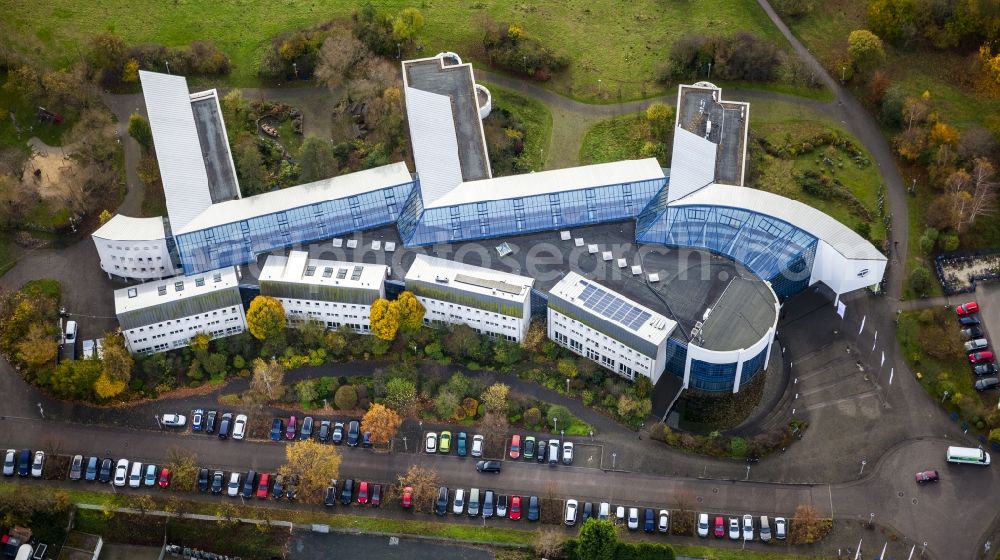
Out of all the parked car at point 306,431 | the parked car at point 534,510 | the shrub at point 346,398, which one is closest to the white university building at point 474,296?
the shrub at point 346,398

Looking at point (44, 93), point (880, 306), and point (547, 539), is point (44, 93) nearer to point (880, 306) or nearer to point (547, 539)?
point (547, 539)

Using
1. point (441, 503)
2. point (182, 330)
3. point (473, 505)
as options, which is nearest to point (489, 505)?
point (473, 505)

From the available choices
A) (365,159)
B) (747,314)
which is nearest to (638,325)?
(747,314)

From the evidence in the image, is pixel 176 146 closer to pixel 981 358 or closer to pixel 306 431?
pixel 306 431

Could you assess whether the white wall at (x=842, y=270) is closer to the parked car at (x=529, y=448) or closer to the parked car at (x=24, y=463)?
the parked car at (x=529, y=448)

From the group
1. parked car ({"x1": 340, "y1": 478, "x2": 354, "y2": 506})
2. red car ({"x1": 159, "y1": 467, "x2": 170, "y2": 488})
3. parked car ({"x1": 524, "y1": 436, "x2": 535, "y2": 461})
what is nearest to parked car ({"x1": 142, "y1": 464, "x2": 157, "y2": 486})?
red car ({"x1": 159, "y1": 467, "x2": 170, "y2": 488})

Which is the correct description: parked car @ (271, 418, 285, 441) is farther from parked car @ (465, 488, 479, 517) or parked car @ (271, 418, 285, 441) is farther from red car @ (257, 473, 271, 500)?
parked car @ (465, 488, 479, 517)
